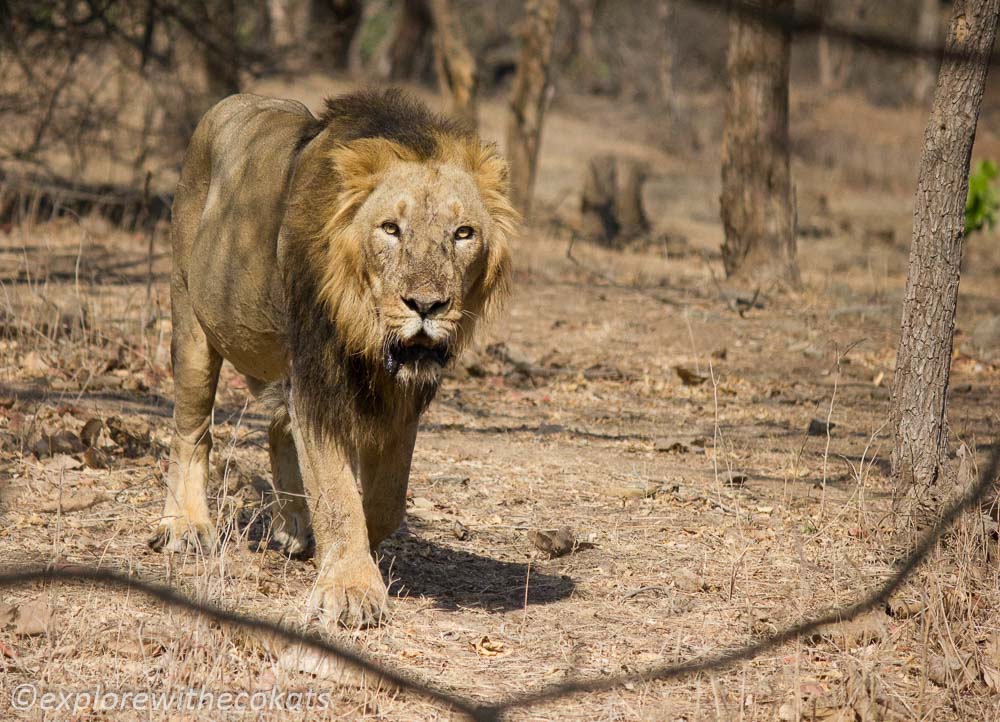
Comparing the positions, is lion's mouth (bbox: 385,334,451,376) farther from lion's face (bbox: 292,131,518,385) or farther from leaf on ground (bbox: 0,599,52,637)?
leaf on ground (bbox: 0,599,52,637)

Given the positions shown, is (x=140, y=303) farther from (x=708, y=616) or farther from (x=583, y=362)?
(x=708, y=616)

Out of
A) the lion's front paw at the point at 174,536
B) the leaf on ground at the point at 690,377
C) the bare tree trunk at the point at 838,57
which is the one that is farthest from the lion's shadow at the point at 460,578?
the bare tree trunk at the point at 838,57

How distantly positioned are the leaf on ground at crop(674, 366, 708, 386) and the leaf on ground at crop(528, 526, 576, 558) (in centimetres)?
283

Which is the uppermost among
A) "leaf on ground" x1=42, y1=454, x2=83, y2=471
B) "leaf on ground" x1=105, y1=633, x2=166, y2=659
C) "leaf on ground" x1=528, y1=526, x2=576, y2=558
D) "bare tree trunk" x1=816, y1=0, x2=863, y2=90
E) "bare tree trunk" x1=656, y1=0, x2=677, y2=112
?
"bare tree trunk" x1=816, y1=0, x2=863, y2=90

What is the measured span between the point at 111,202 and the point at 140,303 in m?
3.11

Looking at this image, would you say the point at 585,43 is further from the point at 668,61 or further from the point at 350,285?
the point at 350,285

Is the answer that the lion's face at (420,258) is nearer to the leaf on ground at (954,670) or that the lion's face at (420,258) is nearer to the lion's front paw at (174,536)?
the lion's front paw at (174,536)

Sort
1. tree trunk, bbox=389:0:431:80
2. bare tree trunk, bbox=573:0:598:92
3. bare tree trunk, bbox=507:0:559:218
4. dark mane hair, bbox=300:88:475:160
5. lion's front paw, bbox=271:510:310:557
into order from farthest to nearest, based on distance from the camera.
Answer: bare tree trunk, bbox=573:0:598:92, tree trunk, bbox=389:0:431:80, bare tree trunk, bbox=507:0:559:218, lion's front paw, bbox=271:510:310:557, dark mane hair, bbox=300:88:475:160

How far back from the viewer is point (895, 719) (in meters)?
3.41

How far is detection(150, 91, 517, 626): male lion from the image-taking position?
370 cm

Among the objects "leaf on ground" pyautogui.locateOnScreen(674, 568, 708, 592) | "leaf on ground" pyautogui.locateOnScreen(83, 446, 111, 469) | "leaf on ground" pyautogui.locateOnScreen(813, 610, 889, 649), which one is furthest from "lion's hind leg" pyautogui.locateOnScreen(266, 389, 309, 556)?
"leaf on ground" pyautogui.locateOnScreen(813, 610, 889, 649)

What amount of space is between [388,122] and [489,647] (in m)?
1.75

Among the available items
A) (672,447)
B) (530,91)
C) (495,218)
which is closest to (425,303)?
(495,218)

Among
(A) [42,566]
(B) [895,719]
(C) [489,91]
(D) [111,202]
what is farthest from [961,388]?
(C) [489,91]
